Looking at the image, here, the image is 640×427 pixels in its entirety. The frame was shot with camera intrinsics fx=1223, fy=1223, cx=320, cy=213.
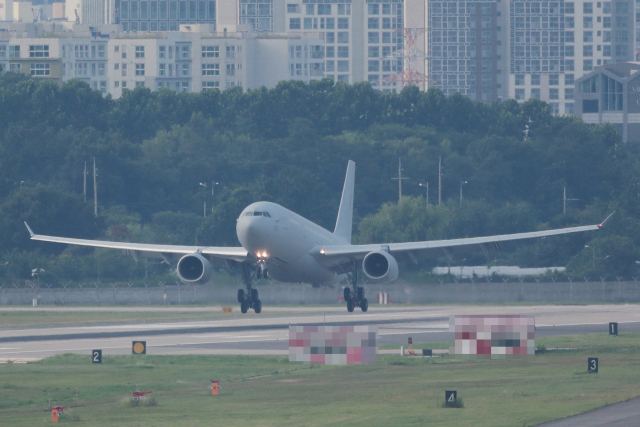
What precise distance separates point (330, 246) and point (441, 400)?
32425 mm

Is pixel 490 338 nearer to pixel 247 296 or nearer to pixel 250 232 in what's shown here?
pixel 250 232

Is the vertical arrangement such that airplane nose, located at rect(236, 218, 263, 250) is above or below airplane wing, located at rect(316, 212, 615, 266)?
above

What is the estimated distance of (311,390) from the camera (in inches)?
1465

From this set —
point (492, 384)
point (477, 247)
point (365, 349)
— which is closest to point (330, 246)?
point (477, 247)

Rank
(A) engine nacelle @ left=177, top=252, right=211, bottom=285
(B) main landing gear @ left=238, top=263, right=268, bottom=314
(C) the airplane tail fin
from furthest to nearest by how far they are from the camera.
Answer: (C) the airplane tail fin → (B) main landing gear @ left=238, top=263, right=268, bottom=314 → (A) engine nacelle @ left=177, top=252, right=211, bottom=285

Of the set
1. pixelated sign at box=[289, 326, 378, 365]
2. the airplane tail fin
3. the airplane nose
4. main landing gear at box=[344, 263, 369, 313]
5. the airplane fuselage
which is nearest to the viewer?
pixelated sign at box=[289, 326, 378, 365]

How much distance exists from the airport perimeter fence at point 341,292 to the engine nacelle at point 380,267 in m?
24.0

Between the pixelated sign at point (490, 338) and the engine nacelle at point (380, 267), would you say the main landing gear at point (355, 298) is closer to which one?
the engine nacelle at point (380, 267)

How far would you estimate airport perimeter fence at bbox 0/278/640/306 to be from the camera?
92.1 m

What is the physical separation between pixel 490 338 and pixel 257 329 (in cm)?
2123

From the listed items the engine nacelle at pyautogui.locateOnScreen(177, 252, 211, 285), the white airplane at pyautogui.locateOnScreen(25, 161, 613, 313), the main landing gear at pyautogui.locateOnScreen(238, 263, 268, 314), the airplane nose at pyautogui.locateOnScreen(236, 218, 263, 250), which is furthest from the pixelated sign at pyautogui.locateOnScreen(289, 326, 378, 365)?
the main landing gear at pyautogui.locateOnScreen(238, 263, 268, 314)

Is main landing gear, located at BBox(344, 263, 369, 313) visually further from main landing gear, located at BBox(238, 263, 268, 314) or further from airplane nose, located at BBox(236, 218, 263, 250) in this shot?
airplane nose, located at BBox(236, 218, 263, 250)

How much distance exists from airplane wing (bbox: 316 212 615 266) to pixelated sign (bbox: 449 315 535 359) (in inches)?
728

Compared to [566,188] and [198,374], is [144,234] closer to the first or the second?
[566,188]
